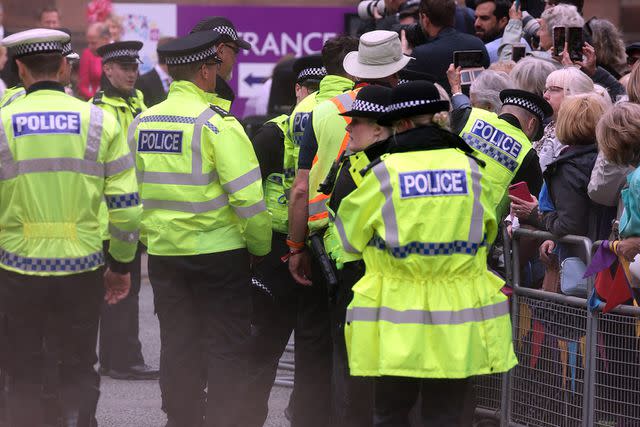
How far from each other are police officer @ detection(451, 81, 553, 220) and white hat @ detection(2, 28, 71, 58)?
2139 mm

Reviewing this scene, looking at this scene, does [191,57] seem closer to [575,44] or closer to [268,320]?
[268,320]

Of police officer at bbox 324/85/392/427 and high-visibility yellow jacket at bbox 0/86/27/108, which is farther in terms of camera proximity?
high-visibility yellow jacket at bbox 0/86/27/108

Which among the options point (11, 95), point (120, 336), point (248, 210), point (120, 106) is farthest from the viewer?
point (120, 336)

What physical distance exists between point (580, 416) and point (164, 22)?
34.1ft

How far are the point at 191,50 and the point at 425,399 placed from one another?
237 cm

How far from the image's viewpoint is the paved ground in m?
7.89

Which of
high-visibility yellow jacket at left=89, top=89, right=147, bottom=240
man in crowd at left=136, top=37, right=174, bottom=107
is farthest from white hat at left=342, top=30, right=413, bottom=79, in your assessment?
man in crowd at left=136, top=37, right=174, bottom=107

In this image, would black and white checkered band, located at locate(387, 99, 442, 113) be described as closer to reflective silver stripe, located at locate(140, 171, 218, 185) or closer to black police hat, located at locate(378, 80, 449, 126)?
black police hat, located at locate(378, 80, 449, 126)

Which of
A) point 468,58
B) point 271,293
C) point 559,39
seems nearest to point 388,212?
point 271,293

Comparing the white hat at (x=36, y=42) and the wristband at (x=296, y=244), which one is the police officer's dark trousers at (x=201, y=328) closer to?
the wristband at (x=296, y=244)

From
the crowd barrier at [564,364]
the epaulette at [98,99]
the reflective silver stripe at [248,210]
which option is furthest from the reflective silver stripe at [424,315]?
the epaulette at [98,99]

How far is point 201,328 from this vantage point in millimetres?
6762

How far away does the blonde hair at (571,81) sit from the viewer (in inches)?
291

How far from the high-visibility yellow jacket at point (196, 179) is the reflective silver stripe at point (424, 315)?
4.95 ft
